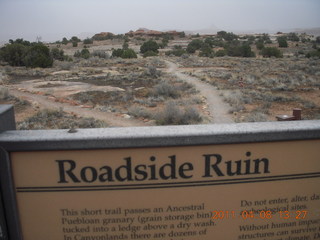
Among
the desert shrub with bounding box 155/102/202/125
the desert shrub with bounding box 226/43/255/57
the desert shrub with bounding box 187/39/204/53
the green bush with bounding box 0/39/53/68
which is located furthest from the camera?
the desert shrub with bounding box 187/39/204/53

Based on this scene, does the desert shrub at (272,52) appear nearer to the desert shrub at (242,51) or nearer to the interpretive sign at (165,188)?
the desert shrub at (242,51)

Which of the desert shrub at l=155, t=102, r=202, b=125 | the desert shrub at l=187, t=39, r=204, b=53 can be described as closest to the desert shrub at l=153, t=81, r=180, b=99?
the desert shrub at l=155, t=102, r=202, b=125

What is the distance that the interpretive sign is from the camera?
7.39ft

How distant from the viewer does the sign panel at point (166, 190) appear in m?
2.26

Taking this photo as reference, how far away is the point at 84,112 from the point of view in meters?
12.9

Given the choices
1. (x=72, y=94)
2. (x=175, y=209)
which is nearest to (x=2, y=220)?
(x=175, y=209)

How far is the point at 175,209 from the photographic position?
7.78ft

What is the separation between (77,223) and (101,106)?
459 inches

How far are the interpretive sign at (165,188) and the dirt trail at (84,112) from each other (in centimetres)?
868

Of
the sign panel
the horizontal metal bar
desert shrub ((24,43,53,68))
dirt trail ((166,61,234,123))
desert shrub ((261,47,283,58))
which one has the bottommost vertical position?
dirt trail ((166,61,234,123))

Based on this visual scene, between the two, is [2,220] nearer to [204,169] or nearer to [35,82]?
[204,169]

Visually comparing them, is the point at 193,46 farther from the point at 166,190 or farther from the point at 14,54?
the point at 166,190

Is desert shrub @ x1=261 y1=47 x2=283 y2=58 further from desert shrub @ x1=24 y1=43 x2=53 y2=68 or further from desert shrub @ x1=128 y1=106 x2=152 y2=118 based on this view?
desert shrub @ x1=128 y1=106 x2=152 y2=118

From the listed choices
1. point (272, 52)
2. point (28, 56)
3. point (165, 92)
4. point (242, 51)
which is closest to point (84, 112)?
point (165, 92)
